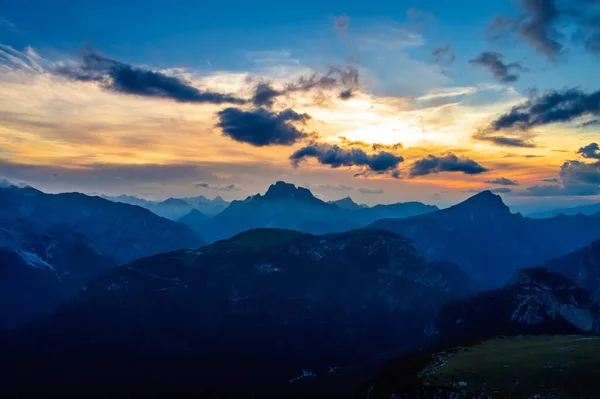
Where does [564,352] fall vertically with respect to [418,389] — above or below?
above

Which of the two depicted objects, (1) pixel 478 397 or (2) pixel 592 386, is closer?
(2) pixel 592 386

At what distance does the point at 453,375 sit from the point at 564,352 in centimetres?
5640

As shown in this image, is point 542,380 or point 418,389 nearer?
point 542,380

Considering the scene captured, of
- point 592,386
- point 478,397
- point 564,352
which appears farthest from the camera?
point 564,352

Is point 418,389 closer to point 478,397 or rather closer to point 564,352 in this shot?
point 478,397

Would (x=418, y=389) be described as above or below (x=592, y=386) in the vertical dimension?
below

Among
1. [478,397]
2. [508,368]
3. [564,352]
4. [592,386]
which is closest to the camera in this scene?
[592,386]

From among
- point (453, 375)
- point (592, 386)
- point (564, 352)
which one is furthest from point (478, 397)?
point (564, 352)

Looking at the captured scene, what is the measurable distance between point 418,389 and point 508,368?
1554 inches

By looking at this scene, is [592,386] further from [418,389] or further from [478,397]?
[418,389]

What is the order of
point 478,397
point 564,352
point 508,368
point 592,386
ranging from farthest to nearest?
point 564,352
point 508,368
point 478,397
point 592,386

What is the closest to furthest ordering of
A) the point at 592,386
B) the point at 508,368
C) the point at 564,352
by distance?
1. the point at 592,386
2. the point at 508,368
3. the point at 564,352

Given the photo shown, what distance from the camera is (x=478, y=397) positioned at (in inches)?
6457

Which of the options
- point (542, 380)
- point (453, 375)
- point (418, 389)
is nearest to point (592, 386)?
point (542, 380)
